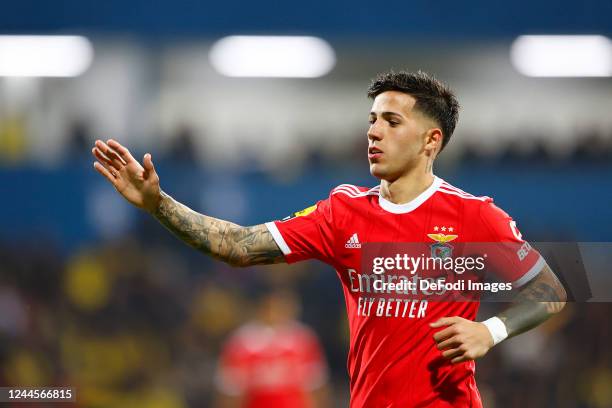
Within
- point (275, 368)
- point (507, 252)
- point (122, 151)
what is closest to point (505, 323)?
point (507, 252)

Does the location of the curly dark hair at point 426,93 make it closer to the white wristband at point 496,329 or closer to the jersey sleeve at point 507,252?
the jersey sleeve at point 507,252

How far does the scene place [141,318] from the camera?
8.69m

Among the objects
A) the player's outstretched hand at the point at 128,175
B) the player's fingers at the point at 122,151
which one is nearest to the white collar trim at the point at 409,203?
the player's outstretched hand at the point at 128,175

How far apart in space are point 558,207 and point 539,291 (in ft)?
18.0

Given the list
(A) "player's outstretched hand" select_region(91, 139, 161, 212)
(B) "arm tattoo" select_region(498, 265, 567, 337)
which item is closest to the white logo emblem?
(B) "arm tattoo" select_region(498, 265, 567, 337)

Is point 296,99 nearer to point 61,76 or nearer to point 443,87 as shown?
point 61,76

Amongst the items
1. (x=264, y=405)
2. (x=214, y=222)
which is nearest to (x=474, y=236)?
(x=214, y=222)

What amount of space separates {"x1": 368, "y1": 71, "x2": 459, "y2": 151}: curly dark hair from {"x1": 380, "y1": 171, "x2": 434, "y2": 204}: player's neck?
0.81 feet

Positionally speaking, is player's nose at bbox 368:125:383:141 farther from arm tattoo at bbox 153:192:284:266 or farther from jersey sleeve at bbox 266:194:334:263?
arm tattoo at bbox 153:192:284:266

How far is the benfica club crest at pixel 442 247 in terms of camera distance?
11.6 ft

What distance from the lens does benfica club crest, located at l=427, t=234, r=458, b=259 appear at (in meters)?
3.54

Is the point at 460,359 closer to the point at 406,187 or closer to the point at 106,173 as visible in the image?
the point at 406,187

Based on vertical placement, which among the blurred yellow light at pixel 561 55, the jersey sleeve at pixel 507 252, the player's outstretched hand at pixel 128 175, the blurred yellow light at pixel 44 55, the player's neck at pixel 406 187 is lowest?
the jersey sleeve at pixel 507 252

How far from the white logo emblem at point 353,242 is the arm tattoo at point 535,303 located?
582 mm
